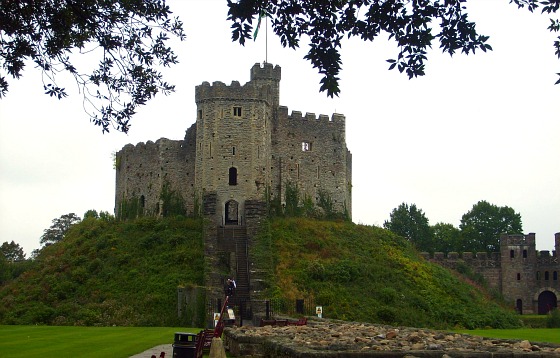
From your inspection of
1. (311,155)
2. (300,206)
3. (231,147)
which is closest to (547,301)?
(311,155)

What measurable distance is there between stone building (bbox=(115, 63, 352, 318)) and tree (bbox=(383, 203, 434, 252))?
39.4 meters

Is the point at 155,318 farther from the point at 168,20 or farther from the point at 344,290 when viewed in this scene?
the point at 168,20

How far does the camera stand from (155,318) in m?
36.4

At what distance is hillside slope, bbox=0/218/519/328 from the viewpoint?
37.0m

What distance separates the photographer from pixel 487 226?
9000 cm

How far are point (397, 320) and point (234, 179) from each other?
17165 mm

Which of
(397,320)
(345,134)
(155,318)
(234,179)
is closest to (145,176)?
(234,179)

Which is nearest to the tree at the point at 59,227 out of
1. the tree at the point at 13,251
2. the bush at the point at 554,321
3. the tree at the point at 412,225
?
the tree at the point at 13,251

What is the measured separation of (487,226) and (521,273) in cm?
1772

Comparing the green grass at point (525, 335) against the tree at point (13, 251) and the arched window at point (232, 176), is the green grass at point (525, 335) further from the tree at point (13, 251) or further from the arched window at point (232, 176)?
the tree at point (13, 251)

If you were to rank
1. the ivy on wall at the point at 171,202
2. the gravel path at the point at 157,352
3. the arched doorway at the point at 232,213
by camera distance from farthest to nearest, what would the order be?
the ivy on wall at the point at 171,202
the arched doorway at the point at 232,213
the gravel path at the point at 157,352

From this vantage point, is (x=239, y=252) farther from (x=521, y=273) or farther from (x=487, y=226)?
(x=487, y=226)

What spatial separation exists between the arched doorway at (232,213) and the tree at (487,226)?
45.8 metres

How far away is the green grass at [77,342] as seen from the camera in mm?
20656
